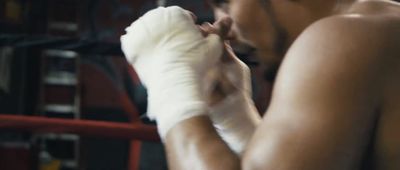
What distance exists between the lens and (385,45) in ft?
2.93

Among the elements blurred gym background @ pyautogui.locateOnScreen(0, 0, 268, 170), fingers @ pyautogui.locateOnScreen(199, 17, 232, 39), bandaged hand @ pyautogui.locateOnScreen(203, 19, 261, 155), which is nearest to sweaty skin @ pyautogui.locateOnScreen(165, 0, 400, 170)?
fingers @ pyautogui.locateOnScreen(199, 17, 232, 39)

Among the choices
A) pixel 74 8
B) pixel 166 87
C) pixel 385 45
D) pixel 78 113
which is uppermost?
pixel 385 45

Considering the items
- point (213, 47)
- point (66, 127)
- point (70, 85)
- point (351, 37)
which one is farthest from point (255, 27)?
point (70, 85)

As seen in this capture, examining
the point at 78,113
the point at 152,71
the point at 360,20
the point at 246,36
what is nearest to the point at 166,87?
the point at 152,71

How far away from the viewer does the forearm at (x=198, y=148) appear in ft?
2.95

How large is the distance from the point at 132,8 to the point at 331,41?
246 centimetres

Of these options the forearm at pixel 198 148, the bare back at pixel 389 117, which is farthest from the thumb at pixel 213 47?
the bare back at pixel 389 117

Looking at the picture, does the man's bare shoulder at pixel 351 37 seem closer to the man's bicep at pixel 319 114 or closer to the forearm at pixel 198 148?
the man's bicep at pixel 319 114

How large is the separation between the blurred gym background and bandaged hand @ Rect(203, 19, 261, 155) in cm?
92

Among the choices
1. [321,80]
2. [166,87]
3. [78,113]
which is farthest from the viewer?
[78,113]

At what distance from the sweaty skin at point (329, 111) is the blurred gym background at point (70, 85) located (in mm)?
1287

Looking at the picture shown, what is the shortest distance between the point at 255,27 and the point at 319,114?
239mm

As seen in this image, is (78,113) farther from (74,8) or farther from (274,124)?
(274,124)

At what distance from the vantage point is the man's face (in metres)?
1.02
